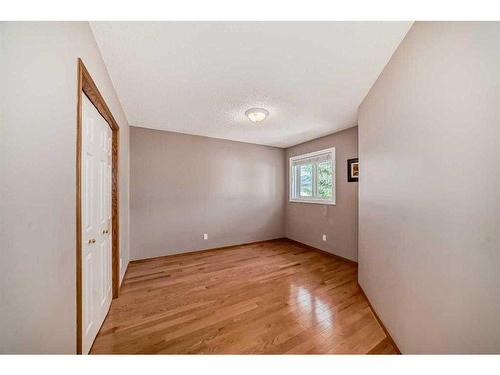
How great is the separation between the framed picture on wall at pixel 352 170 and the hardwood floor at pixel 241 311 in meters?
1.44

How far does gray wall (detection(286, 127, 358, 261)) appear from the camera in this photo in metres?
3.08

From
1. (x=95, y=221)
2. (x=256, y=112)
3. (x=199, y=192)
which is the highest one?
(x=256, y=112)

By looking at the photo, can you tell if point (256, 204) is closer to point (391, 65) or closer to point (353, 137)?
point (353, 137)

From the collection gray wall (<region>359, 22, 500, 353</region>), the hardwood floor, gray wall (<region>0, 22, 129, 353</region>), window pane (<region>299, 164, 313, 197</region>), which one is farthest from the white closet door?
window pane (<region>299, 164, 313, 197</region>)

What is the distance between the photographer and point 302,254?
3.50m

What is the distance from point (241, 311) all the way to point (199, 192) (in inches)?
91.8

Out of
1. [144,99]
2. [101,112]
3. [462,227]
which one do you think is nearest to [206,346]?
[462,227]

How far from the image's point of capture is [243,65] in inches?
60.2

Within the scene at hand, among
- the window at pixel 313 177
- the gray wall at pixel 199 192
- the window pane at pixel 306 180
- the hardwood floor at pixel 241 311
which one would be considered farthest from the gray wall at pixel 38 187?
the window pane at pixel 306 180

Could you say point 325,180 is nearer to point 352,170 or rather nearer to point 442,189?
point 352,170

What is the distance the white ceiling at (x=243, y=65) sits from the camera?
120cm

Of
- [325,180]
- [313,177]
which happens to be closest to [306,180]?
[313,177]

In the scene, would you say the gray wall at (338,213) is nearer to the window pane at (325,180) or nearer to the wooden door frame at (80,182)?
the window pane at (325,180)
